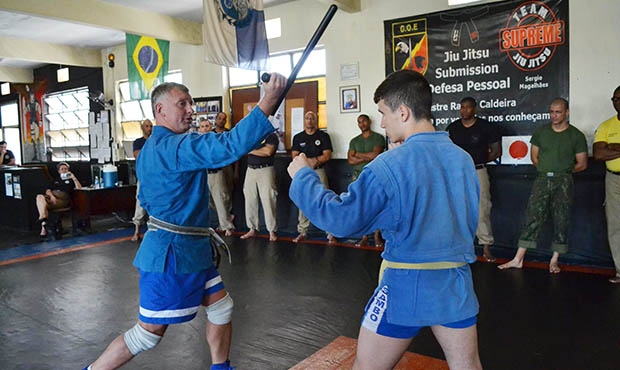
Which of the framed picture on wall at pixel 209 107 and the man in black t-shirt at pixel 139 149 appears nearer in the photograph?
the man in black t-shirt at pixel 139 149

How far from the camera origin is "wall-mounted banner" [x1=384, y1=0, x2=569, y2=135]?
552 centimetres

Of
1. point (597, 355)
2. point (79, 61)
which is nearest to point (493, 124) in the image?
point (597, 355)

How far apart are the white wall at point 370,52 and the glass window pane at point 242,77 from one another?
0.24 meters

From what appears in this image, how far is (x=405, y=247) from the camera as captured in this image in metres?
1.66

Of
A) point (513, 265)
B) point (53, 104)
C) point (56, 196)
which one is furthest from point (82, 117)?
point (513, 265)

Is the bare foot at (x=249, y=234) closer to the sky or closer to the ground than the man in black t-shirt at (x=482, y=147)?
closer to the ground

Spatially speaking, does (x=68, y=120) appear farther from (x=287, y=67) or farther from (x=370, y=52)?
(x=370, y=52)


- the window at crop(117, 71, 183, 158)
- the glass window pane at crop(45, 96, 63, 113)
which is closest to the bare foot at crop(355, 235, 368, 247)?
the window at crop(117, 71, 183, 158)

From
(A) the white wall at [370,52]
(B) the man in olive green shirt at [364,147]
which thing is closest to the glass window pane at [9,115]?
(A) the white wall at [370,52]

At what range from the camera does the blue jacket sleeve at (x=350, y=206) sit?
157 centimetres

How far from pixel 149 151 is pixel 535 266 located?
436 cm

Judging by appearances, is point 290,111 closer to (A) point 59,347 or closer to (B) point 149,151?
(A) point 59,347

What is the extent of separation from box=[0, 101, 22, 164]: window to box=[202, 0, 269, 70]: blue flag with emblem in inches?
389

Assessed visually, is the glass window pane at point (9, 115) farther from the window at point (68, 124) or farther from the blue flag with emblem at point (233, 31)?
the blue flag with emblem at point (233, 31)
